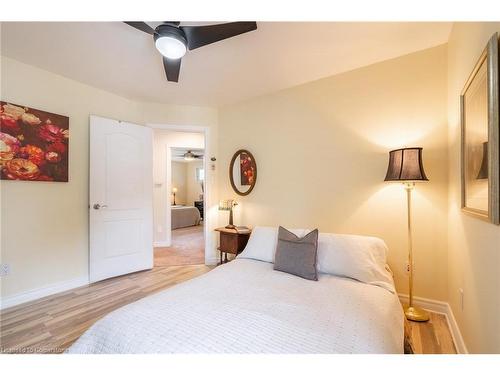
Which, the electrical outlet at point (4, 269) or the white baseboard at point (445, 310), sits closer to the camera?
the white baseboard at point (445, 310)

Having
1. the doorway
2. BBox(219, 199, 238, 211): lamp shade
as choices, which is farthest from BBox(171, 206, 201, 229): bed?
BBox(219, 199, 238, 211): lamp shade

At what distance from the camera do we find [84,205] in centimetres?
290

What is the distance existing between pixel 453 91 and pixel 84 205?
160 inches

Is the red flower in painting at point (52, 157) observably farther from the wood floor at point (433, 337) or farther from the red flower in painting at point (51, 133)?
the wood floor at point (433, 337)

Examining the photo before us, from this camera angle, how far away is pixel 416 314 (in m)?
2.04

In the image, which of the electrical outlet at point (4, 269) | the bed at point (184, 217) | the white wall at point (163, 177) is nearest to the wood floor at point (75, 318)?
the electrical outlet at point (4, 269)

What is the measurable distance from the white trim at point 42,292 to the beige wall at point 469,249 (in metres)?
3.71

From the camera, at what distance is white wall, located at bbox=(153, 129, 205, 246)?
4.96 m

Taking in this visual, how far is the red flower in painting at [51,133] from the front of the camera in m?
2.50

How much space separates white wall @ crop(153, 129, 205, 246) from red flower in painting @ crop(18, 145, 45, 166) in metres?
2.53

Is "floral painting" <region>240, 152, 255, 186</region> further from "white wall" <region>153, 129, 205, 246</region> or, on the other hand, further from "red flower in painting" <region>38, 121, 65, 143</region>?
"red flower in painting" <region>38, 121, 65, 143</region>

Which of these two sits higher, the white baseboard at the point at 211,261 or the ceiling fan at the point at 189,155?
the ceiling fan at the point at 189,155

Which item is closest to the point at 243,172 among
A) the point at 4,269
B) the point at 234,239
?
the point at 234,239

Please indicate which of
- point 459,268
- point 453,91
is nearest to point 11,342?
point 459,268
